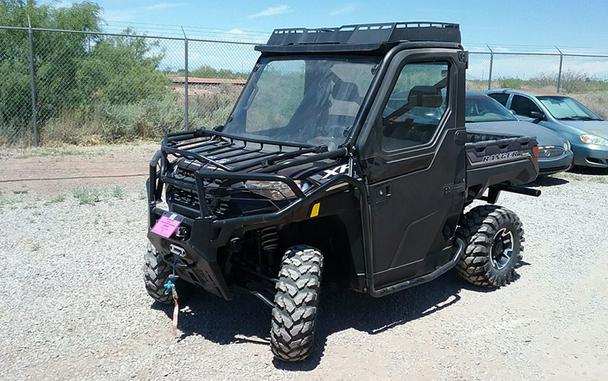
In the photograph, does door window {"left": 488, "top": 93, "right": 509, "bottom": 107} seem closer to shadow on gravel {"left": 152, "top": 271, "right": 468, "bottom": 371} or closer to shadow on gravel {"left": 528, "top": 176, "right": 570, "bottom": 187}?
shadow on gravel {"left": 528, "top": 176, "right": 570, "bottom": 187}

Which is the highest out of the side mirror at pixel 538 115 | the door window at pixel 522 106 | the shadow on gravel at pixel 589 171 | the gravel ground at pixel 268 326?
the door window at pixel 522 106

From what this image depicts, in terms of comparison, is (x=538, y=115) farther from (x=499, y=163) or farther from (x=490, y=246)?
(x=490, y=246)

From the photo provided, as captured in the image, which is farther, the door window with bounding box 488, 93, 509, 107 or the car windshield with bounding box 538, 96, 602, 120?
the door window with bounding box 488, 93, 509, 107

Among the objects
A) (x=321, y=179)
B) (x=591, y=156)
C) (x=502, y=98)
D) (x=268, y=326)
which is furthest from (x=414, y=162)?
(x=502, y=98)

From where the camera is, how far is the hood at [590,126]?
11.9 metres

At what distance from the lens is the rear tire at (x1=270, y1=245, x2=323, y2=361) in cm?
402

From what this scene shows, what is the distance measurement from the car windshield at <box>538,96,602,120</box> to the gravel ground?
6387 millimetres

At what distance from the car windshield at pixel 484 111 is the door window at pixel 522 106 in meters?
1.30

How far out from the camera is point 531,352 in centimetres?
449

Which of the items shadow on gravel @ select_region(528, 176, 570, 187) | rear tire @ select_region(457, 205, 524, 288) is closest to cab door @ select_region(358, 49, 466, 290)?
rear tire @ select_region(457, 205, 524, 288)

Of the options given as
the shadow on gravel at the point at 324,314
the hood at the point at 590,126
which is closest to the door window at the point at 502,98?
the hood at the point at 590,126

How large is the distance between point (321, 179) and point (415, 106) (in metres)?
1.11

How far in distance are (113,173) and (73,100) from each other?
3.95 m

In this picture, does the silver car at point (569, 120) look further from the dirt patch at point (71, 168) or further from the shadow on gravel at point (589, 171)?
the dirt patch at point (71, 168)
